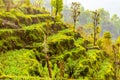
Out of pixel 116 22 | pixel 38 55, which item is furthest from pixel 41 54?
pixel 116 22

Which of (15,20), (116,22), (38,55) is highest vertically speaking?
(15,20)

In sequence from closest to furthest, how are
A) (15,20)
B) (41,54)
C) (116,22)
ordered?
(41,54)
(15,20)
(116,22)

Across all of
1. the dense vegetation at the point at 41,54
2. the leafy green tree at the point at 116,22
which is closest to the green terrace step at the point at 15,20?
the dense vegetation at the point at 41,54

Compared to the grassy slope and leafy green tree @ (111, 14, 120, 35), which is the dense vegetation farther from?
leafy green tree @ (111, 14, 120, 35)

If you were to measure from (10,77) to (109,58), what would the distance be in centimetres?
2983

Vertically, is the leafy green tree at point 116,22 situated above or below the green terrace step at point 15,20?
below

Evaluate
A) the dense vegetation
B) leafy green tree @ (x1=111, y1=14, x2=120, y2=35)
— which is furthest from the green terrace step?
leafy green tree @ (x1=111, y1=14, x2=120, y2=35)

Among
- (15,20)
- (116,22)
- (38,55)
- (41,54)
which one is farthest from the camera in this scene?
(116,22)

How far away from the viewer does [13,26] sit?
122 ft

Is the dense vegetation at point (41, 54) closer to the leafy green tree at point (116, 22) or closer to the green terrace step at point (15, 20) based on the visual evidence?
the green terrace step at point (15, 20)

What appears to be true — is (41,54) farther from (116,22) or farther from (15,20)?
(116,22)

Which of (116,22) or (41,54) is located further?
(116,22)

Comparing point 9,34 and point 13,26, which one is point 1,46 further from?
point 13,26

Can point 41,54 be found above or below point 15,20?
below
